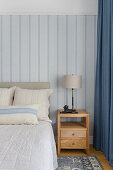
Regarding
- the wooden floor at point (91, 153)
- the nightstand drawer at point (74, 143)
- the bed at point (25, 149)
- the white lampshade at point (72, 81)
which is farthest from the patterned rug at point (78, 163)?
the white lampshade at point (72, 81)

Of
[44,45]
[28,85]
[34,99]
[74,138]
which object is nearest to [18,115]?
[34,99]

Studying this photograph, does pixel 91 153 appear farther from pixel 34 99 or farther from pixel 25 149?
pixel 25 149

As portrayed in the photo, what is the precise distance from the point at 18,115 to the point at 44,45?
1465mm

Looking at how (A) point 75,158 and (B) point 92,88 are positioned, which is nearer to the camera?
(A) point 75,158

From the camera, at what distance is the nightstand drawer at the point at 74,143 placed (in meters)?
3.15

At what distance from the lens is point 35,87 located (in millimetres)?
3480

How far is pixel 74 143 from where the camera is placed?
124 inches

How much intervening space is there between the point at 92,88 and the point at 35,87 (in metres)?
1.01

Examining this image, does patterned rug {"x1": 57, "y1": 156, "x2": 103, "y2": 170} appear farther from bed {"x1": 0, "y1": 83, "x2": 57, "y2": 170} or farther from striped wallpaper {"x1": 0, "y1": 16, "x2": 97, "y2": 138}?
striped wallpaper {"x1": 0, "y1": 16, "x2": 97, "y2": 138}

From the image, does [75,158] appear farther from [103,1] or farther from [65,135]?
[103,1]

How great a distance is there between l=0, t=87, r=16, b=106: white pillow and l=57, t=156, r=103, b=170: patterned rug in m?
1.12

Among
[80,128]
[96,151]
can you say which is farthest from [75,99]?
[96,151]

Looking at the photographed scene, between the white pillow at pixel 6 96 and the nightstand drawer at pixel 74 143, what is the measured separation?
102cm

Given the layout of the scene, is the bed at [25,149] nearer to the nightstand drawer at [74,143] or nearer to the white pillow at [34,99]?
the white pillow at [34,99]
